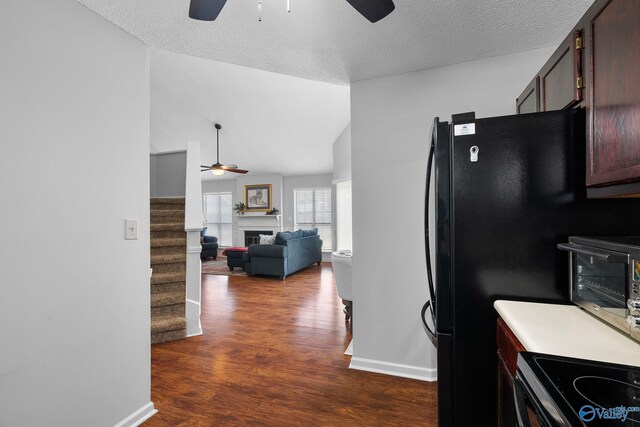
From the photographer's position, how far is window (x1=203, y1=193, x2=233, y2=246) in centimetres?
962

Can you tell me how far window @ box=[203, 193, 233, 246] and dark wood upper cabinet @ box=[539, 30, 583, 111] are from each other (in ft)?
29.5

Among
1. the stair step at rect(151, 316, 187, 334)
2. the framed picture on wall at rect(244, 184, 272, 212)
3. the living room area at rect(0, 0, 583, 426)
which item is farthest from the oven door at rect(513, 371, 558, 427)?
the framed picture on wall at rect(244, 184, 272, 212)

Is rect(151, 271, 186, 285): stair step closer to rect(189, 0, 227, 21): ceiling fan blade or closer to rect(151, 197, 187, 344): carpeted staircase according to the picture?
rect(151, 197, 187, 344): carpeted staircase

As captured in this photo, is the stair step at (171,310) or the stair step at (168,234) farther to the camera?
the stair step at (168,234)

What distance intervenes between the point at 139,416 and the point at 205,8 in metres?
2.22

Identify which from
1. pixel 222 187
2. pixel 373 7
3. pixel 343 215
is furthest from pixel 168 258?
pixel 222 187

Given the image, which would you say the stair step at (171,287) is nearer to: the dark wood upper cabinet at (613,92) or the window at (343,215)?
the dark wood upper cabinet at (613,92)

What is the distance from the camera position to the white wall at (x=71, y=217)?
49.4 inches

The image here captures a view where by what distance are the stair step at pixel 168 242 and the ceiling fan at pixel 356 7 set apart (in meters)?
2.65

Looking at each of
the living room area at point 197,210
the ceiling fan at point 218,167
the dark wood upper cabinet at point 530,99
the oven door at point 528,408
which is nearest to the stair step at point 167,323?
the living room area at point 197,210

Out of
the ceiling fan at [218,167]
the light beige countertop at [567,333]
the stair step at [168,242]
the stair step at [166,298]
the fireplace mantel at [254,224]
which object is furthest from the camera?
the fireplace mantel at [254,224]

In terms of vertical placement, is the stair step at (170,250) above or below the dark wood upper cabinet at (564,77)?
below

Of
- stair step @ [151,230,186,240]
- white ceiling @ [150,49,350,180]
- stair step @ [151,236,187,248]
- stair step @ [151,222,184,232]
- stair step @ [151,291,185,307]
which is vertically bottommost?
stair step @ [151,291,185,307]

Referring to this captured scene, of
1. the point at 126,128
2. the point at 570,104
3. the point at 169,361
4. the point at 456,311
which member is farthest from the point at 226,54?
the point at 169,361
